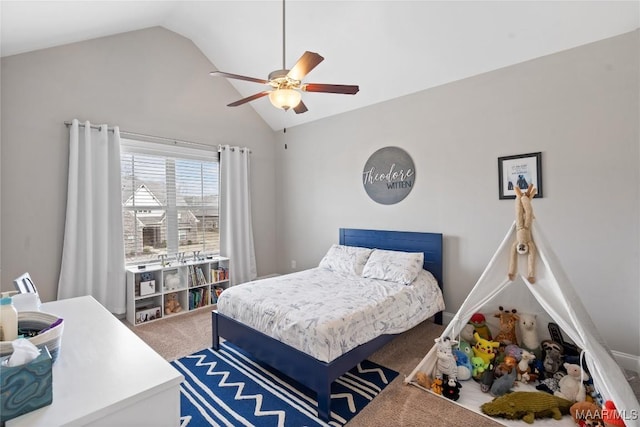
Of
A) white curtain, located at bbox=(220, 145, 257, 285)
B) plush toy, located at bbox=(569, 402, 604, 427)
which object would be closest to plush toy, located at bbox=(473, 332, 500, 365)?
plush toy, located at bbox=(569, 402, 604, 427)

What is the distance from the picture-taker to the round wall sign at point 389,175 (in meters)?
3.70

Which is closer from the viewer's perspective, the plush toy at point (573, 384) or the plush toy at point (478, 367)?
the plush toy at point (573, 384)

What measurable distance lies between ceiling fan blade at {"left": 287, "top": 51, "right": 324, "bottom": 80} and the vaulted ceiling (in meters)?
1.45

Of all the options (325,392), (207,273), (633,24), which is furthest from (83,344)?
(633,24)

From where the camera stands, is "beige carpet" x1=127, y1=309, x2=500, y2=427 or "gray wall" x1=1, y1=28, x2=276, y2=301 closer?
"beige carpet" x1=127, y1=309, x2=500, y2=427

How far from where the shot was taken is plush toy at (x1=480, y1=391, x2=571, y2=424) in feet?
6.38

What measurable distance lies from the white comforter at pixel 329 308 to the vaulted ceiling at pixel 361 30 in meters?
2.27

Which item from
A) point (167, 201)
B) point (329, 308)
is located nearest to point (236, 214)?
point (167, 201)

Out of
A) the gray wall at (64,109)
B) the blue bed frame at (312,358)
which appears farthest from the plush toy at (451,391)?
the gray wall at (64,109)

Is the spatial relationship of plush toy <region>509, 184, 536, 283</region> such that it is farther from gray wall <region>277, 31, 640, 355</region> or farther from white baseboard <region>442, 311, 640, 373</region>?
white baseboard <region>442, 311, 640, 373</region>

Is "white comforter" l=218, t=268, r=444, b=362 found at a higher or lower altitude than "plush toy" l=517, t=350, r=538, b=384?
higher

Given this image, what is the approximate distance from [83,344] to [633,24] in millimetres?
4119

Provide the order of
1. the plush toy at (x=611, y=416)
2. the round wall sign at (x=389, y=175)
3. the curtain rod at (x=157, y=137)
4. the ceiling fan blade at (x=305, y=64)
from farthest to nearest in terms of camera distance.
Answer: the round wall sign at (x=389, y=175)
the curtain rod at (x=157, y=137)
the ceiling fan blade at (x=305, y=64)
the plush toy at (x=611, y=416)

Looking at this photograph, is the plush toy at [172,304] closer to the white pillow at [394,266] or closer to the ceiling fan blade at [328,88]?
the white pillow at [394,266]
